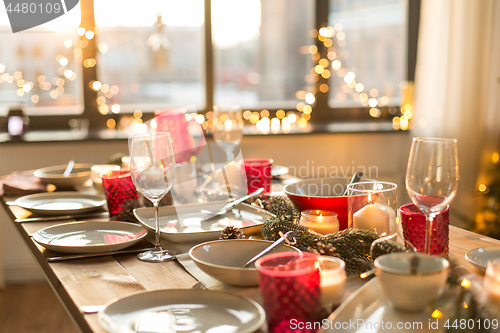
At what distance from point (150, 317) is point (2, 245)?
91.2 inches

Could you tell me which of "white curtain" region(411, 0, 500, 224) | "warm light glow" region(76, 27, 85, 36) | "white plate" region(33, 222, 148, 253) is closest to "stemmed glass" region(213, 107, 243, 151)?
"white plate" region(33, 222, 148, 253)

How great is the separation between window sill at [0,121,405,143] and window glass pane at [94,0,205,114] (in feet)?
0.97

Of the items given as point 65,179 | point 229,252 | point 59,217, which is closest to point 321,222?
point 229,252

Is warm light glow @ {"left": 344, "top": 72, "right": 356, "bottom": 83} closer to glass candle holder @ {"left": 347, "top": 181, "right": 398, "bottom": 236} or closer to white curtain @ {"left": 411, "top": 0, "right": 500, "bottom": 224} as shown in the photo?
white curtain @ {"left": 411, "top": 0, "right": 500, "bottom": 224}

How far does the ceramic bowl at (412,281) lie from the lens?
59 cm

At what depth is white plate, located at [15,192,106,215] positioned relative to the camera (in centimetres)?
124

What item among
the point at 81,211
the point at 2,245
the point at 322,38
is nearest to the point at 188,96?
the point at 322,38

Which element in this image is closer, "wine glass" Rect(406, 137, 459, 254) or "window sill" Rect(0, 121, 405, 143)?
"wine glass" Rect(406, 137, 459, 254)

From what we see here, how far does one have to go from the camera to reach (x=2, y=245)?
2590mm

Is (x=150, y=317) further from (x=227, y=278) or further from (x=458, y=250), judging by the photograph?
(x=458, y=250)

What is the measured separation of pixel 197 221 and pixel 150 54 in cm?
207

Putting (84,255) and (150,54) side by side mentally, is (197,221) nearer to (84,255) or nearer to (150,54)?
(84,255)

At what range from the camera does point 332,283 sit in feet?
2.06

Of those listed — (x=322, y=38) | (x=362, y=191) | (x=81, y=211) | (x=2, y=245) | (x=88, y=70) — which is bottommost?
(x=2, y=245)
